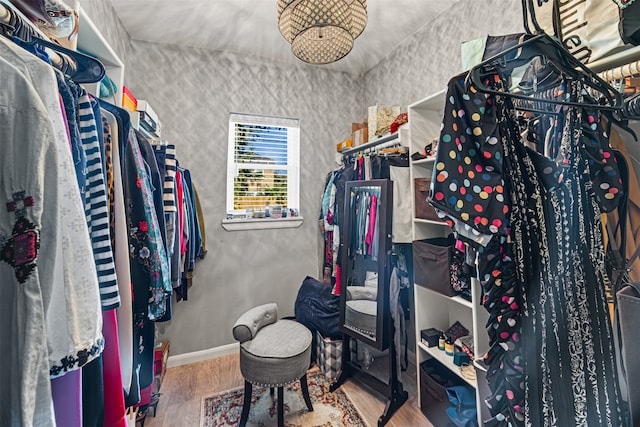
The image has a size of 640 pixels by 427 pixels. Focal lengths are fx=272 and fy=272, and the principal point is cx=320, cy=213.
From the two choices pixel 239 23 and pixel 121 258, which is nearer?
pixel 121 258

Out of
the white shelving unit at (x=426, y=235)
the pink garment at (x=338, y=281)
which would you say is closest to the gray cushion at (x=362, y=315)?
the pink garment at (x=338, y=281)

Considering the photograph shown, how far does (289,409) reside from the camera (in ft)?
5.79

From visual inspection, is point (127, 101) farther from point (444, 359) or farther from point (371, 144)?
point (444, 359)

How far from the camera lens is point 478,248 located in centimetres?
67

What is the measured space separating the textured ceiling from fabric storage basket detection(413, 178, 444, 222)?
1328 millimetres

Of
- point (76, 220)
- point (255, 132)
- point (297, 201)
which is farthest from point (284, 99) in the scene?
point (76, 220)

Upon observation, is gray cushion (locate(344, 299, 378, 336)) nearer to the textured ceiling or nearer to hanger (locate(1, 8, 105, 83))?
hanger (locate(1, 8, 105, 83))

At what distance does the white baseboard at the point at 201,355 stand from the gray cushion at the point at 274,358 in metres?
0.99

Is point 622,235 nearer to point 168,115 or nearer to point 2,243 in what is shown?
point 2,243

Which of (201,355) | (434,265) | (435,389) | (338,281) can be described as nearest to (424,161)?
(434,265)

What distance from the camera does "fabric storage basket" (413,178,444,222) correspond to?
5.47ft

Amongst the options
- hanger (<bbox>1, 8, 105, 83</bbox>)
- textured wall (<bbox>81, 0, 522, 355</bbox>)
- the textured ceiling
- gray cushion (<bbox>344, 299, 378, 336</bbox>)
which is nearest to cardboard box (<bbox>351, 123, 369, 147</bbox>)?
textured wall (<bbox>81, 0, 522, 355</bbox>)

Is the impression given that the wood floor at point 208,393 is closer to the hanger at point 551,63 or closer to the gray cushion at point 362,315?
the gray cushion at point 362,315

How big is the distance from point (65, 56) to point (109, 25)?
1.72 metres
